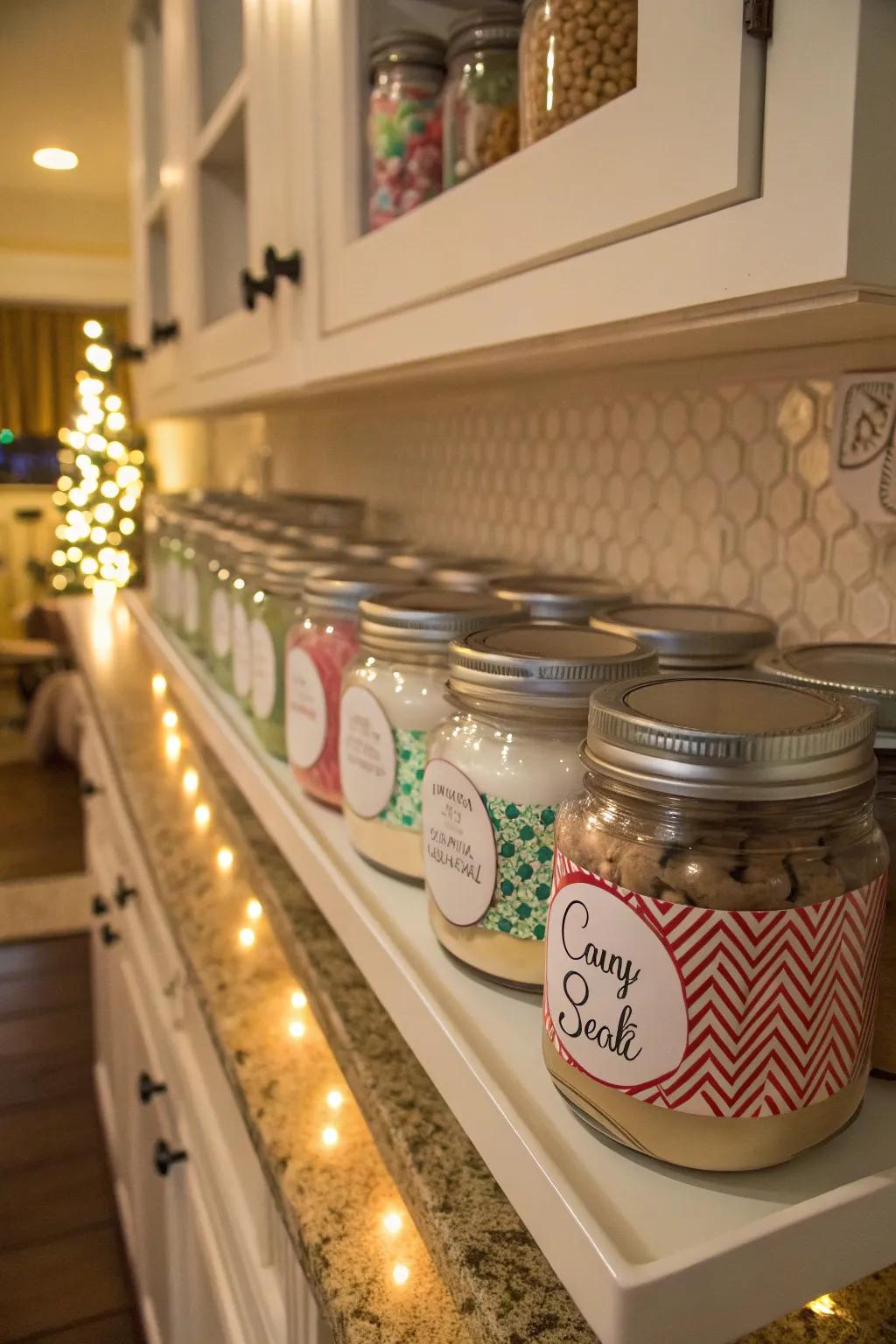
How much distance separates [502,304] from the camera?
1.88 feet

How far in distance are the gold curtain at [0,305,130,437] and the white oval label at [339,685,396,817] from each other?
18.9ft

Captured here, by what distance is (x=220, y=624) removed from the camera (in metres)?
1.25

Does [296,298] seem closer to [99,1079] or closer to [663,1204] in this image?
[663,1204]

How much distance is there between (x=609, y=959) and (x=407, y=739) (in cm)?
28

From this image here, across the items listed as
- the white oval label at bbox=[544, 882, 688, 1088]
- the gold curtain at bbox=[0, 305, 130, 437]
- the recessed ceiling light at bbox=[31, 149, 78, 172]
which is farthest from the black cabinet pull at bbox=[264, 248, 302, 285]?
the gold curtain at bbox=[0, 305, 130, 437]

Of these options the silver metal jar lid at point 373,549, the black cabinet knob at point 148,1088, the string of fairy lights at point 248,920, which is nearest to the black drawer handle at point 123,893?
the string of fairy lights at point 248,920

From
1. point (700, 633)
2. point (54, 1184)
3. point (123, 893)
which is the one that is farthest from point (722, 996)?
point (54, 1184)

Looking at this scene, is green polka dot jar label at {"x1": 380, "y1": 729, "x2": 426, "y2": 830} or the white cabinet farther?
→ green polka dot jar label at {"x1": 380, "y1": 729, "x2": 426, "y2": 830}

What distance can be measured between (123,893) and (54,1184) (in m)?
1.01

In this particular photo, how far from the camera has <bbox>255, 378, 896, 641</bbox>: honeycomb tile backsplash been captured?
0.70 meters

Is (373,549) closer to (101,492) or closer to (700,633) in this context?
(700,633)

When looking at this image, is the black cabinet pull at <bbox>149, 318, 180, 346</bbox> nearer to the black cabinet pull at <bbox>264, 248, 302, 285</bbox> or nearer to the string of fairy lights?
the string of fairy lights

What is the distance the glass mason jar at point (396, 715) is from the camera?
0.66m

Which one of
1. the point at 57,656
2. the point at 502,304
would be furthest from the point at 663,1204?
the point at 57,656
